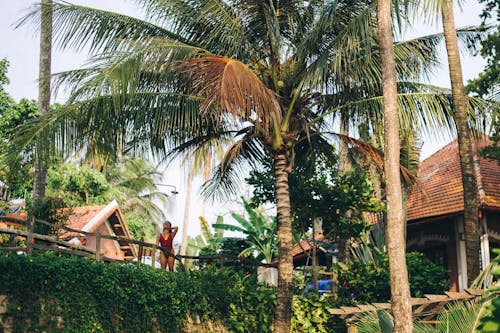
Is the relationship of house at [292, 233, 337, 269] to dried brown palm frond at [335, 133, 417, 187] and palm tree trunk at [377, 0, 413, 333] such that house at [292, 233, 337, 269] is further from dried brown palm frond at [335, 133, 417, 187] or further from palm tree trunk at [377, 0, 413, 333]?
palm tree trunk at [377, 0, 413, 333]

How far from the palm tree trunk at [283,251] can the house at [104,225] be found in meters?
9.54

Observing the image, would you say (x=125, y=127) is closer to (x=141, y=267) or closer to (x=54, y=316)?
(x=141, y=267)

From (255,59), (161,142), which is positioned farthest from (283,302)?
(255,59)

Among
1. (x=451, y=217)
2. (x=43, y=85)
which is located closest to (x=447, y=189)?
(x=451, y=217)

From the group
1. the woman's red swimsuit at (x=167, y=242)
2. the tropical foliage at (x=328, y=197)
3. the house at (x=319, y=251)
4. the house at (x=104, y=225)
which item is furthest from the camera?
the house at (x=104, y=225)

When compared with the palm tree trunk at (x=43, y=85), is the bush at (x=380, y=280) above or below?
below

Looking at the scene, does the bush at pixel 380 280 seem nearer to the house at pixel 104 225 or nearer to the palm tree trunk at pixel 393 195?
the palm tree trunk at pixel 393 195

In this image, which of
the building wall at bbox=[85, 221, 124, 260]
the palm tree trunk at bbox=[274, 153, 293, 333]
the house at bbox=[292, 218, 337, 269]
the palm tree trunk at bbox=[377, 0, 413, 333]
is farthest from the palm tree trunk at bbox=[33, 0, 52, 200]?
the building wall at bbox=[85, 221, 124, 260]

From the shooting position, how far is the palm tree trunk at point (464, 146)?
11.6 m

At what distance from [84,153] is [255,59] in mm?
3656

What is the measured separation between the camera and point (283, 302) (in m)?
11.7

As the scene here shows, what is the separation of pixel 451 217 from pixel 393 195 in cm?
844

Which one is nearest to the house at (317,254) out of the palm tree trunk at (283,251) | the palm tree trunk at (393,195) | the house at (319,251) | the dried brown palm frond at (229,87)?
the house at (319,251)

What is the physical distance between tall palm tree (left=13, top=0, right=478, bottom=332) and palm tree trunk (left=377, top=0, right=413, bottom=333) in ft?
5.62
